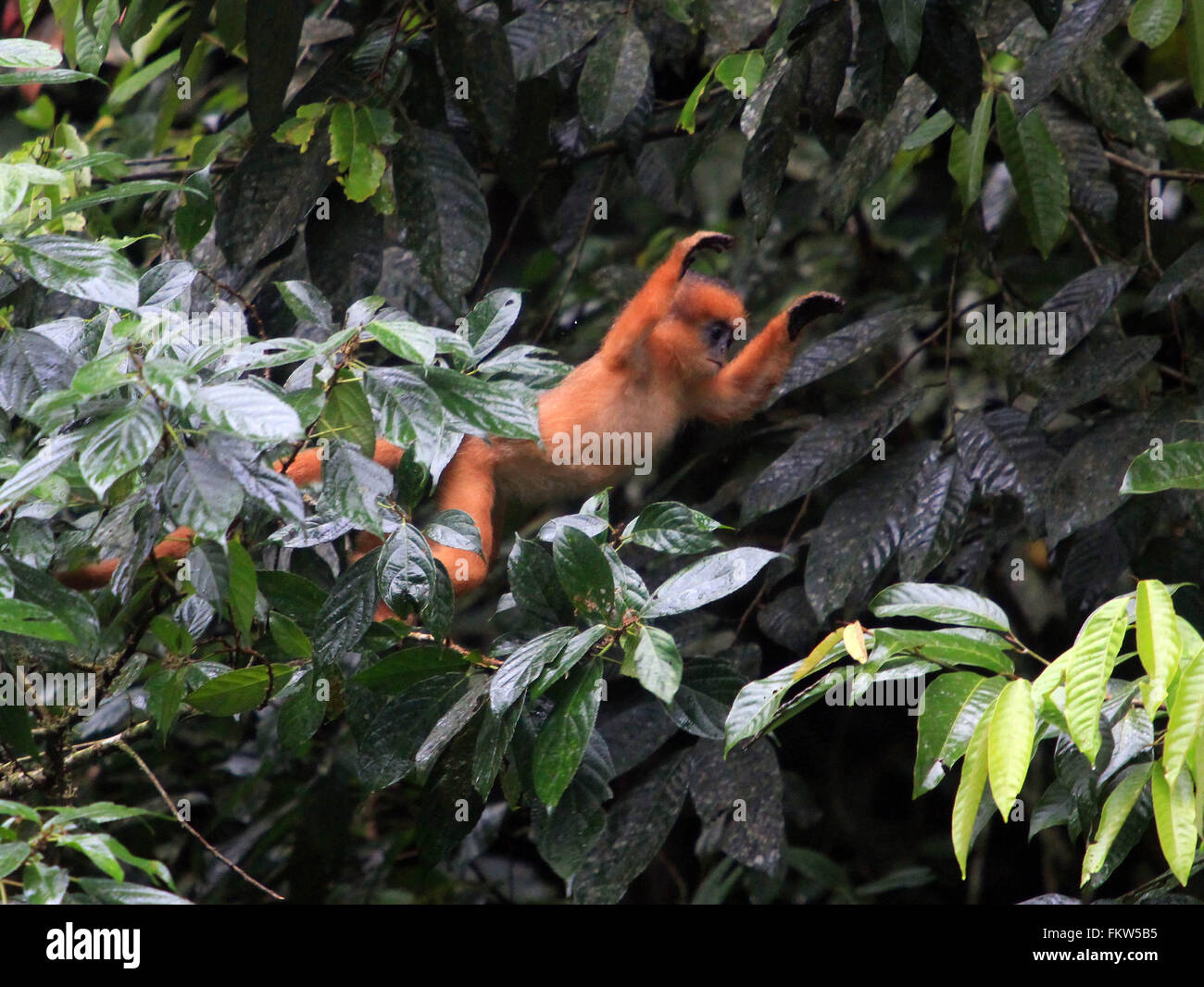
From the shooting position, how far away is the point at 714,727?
7.30 feet

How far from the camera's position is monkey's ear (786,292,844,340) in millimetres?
3504

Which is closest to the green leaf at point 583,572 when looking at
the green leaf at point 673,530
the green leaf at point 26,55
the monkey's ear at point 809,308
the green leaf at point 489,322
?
the green leaf at point 673,530

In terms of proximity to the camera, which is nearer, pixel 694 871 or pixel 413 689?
pixel 413 689

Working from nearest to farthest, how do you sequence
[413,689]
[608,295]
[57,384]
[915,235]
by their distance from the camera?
[57,384]
[413,689]
[608,295]
[915,235]

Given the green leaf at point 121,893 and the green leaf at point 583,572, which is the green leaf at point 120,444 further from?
the green leaf at point 583,572

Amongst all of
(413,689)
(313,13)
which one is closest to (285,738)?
(413,689)

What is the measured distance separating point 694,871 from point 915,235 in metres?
2.73

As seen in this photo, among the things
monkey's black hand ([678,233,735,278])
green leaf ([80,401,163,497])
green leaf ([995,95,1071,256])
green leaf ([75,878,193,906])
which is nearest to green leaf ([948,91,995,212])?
green leaf ([995,95,1071,256])

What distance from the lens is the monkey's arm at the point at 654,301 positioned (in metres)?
3.21

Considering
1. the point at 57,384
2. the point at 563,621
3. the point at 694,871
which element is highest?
the point at 57,384

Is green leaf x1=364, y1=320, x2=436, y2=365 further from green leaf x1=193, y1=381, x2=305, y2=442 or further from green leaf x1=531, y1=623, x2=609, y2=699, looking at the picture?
green leaf x1=531, y1=623, x2=609, y2=699

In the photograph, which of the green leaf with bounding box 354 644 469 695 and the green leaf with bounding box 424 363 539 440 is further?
the green leaf with bounding box 354 644 469 695

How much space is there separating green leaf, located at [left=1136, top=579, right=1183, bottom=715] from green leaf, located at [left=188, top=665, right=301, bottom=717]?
157cm

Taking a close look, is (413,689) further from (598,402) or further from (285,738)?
(598,402)
